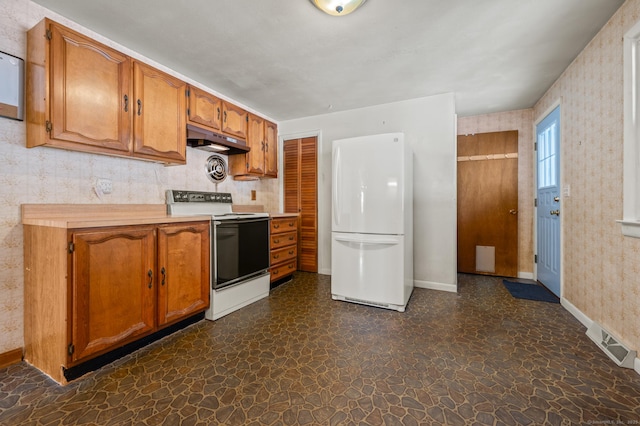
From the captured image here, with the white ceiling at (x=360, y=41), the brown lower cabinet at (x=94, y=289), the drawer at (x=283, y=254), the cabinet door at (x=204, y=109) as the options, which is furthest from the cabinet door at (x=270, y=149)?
the brown lower cabinet at (x=94, y=289)

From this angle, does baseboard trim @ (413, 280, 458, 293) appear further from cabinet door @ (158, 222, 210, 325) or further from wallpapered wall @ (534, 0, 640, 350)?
cabinet door @ (158, 222, 210, 325)

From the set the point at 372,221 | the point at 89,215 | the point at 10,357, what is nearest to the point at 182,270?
the point at 89,215

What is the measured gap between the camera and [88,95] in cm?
185

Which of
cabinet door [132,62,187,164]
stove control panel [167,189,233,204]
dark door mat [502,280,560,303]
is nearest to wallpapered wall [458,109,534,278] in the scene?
dark door mat [502,280,560,303]

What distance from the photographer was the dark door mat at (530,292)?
2.85 m

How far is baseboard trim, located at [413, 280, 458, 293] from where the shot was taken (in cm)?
312

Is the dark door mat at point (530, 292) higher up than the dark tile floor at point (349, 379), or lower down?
higher up

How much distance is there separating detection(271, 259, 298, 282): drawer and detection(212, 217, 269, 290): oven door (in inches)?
9.5

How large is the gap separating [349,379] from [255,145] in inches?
114

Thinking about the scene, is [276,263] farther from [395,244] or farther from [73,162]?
[73,162]

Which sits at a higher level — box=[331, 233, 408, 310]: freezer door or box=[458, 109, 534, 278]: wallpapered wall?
box=[458, 109, 534, 278]: wallpapered wall

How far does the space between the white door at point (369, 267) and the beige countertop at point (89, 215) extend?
1378 millimetres

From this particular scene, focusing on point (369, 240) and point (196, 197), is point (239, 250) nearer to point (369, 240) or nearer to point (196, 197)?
point (196, 197)

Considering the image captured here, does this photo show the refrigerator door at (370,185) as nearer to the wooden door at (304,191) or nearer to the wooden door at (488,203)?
the wooden door at (304,191)
